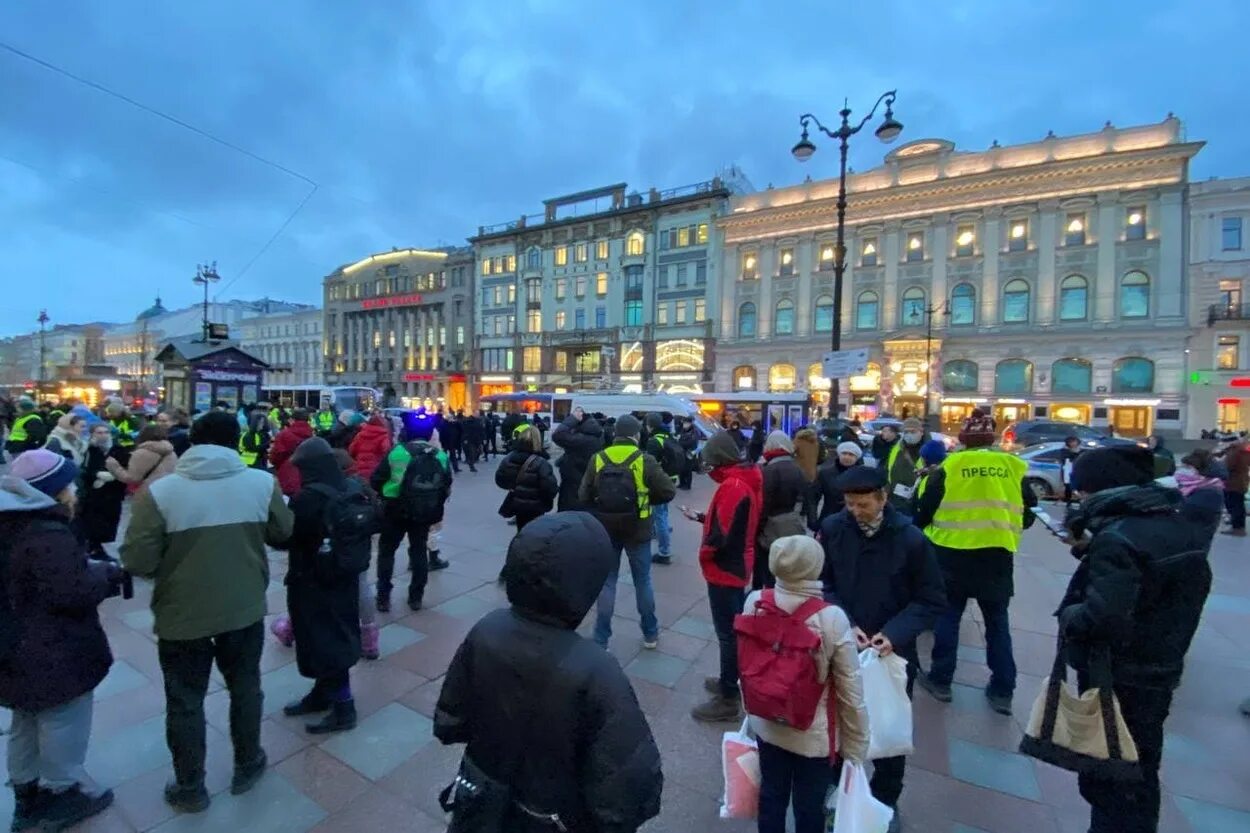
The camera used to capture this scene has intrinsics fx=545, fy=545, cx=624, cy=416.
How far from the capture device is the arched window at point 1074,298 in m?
32.2

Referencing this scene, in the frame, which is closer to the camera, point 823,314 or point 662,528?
point 662,528

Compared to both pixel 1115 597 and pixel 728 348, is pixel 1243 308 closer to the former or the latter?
pixel 728 348

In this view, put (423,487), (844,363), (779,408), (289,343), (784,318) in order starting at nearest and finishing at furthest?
(423,487) < (844,363) < (779,408) < (784,318) < (289,343)

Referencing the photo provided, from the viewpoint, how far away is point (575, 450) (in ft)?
19.0

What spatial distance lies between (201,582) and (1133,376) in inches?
1654

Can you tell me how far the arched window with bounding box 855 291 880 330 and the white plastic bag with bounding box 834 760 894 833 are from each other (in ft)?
130

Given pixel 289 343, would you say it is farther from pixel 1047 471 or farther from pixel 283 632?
pixel 1047 471

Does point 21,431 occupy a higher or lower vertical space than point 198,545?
higher

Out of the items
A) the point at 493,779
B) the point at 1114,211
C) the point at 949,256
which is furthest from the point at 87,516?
the point at 1114,211

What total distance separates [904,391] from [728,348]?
12471 mm

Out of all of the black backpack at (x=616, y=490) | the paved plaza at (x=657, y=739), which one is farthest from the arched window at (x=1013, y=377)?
the black backpack at (x=616, y=490)

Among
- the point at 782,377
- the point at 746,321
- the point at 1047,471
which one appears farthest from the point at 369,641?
the point at 746,321

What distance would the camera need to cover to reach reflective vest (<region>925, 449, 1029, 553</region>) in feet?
12.6

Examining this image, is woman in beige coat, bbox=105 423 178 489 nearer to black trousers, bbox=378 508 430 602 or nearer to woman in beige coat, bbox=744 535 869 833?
black trousers, bbox=378 508 430 602
